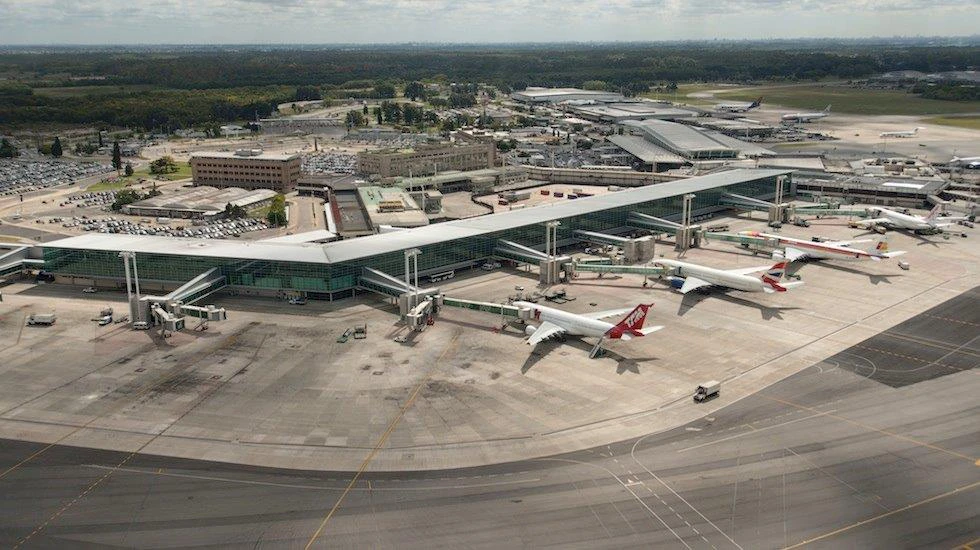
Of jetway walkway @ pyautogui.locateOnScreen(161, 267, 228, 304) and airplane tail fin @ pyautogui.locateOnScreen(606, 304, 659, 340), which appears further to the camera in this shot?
jetway walkway @ pyautogui.locateOnScreen(161, 267, 228, 304)


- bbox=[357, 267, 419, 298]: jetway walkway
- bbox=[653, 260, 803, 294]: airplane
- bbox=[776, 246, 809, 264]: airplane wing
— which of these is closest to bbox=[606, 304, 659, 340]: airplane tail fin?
bbox=[653, 260, 803, 294]: airplane

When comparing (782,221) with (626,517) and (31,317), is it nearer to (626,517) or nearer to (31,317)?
(626,517)

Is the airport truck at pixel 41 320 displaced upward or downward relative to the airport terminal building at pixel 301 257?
downward

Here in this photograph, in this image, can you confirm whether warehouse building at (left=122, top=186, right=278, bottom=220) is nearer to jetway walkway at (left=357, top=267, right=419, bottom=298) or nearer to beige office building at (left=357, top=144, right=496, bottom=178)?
beige office building at (left=357, top=144, right=496, bottom=178)

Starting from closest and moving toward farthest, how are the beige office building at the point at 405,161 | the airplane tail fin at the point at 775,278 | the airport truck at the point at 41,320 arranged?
the airport truck at the point at 41,320
the airplane tail fin at the point at 775,278
the beige office building at the point at 405,161

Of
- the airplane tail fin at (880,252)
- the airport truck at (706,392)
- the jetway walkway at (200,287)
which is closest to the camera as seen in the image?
the airport truck at (706,392)

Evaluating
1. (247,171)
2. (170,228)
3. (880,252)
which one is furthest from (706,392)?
(247,171)

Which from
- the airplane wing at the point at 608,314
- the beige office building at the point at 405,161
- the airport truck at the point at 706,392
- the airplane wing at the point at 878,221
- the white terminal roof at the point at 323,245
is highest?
the beige office building at the point at 405,161

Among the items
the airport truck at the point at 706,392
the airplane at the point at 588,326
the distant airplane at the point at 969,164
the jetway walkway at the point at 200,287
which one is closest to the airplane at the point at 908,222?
the airplane at the point at 588,326

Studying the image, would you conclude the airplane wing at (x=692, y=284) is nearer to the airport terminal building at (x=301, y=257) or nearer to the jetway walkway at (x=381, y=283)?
the airport terminal building at (x=301, y=257)
